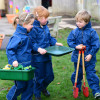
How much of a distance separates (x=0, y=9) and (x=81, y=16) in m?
14.4

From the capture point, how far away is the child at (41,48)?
13.5ft

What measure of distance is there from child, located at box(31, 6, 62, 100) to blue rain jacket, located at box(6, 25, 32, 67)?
9.9 inches

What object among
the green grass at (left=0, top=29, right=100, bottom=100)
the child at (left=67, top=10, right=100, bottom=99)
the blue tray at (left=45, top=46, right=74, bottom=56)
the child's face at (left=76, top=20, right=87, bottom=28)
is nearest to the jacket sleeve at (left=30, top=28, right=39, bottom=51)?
the blue tray at (left=45, top=46, right=74, bottom=56)

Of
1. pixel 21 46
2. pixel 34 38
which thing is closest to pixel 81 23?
pixel 34 38

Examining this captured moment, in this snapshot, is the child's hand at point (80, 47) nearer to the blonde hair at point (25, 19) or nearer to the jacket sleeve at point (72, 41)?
the jacket sleeve at point (72, 41)

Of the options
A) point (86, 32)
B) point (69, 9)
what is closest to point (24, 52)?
point (86, 32)

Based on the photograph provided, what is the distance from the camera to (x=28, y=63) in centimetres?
386

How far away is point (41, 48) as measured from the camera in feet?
13.3

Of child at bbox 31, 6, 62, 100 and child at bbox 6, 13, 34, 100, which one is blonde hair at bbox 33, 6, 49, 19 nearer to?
child at bbox 31, 6, 62, 100

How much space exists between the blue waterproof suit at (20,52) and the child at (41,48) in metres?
0.24

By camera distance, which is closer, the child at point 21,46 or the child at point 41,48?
the child at point 21,46

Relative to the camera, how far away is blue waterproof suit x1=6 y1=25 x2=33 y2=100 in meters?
3.68

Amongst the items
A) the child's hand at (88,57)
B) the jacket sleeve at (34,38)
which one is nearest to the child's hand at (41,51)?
the jacket sleeve at (34,38)

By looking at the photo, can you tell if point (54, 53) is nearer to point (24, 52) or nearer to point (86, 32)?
point (24, 52)
